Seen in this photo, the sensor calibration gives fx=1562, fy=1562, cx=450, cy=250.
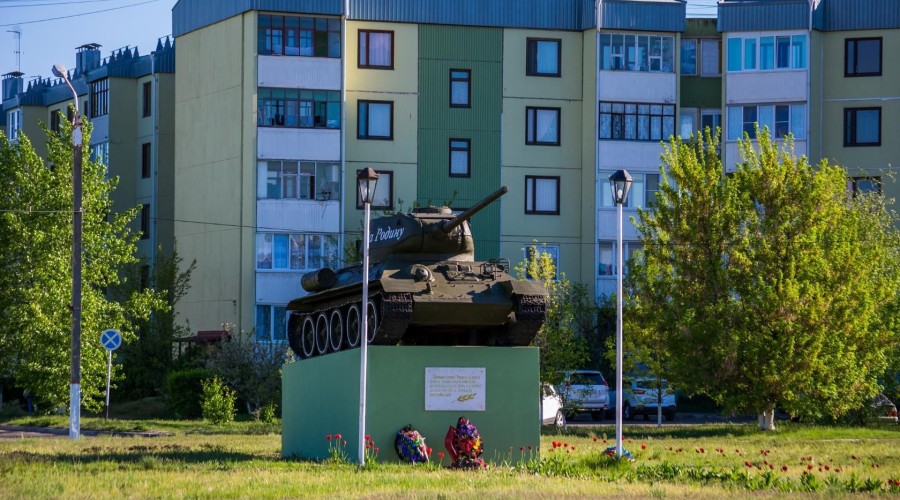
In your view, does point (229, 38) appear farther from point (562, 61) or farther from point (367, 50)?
point (562, 61)

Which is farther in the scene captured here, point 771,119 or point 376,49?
point 771,119

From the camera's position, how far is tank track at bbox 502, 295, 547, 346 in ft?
87.5

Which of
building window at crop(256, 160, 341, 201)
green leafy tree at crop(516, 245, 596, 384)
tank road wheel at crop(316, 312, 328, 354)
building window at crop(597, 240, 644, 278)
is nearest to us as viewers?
tank road wheel at crop(316, 312, 328, 354)

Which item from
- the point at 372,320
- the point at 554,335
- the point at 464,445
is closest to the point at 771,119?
the point at 554,335

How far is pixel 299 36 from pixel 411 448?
3379cm

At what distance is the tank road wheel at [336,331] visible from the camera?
94.3ft

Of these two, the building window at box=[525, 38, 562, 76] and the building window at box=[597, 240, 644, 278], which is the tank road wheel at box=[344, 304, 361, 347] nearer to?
the building window at box=[597, 240, 644, 278]

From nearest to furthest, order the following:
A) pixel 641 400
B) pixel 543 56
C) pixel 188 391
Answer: pixel 188 391 → pixel 641 400 → pixel 543 56

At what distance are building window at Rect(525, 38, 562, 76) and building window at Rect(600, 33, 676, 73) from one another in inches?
70.5

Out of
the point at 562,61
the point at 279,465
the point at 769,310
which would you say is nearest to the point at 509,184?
the point at 562,61

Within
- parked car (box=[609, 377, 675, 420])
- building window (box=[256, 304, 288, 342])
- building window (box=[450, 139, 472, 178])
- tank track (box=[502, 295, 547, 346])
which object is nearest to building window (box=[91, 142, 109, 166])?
building window (box=[256, 304, 288, 342])

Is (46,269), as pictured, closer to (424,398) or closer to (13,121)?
(424,398)

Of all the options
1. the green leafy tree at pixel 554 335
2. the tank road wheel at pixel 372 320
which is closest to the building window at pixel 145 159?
the green leafy tree at pixel 554 335

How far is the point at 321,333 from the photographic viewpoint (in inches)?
1205
